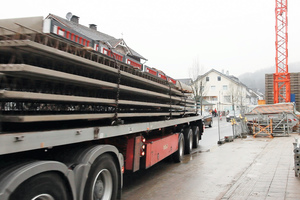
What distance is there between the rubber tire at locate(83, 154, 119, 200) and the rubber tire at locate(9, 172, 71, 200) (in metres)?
0.51

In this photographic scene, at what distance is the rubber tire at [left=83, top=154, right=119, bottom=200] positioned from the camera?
3.66 meters

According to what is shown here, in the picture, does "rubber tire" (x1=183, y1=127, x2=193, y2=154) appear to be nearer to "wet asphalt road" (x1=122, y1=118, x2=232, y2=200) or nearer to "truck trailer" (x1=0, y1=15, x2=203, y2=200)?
"wet asphalt road" (x1=122, y1=118, x2=232, y2=200)

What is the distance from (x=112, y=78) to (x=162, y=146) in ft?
9.44

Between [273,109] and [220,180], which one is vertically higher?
[273,109]

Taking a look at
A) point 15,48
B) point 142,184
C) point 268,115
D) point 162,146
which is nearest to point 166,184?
point 142,184

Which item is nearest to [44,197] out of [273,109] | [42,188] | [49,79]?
[42,188]

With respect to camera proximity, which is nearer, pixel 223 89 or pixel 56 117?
pixel 56 117

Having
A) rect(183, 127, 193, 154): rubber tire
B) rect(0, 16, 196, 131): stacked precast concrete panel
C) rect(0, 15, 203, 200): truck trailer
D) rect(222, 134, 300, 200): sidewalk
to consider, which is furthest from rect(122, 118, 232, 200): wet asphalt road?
rect(0, 16, 196, 131): stacked precast concrete panel

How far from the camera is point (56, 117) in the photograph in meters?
3.08

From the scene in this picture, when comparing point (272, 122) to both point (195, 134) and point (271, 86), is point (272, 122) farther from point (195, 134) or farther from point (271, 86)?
point (271, 86)

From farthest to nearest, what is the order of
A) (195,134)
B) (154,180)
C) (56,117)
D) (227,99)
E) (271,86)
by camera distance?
(227,99)
(271,86)
(195,134)
(154,180)
(56,117)

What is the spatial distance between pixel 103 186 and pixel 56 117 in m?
1.61

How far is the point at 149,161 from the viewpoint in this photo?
19.7 ft

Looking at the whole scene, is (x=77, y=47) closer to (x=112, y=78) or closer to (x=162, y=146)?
(x=112, y=78)
